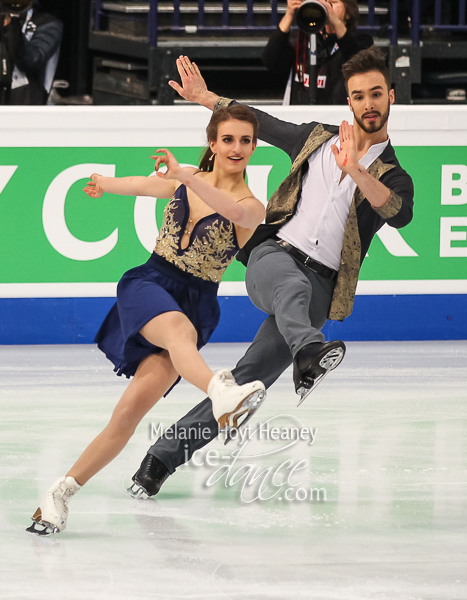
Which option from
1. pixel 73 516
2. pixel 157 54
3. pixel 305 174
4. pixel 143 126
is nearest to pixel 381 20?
pixel 157 54

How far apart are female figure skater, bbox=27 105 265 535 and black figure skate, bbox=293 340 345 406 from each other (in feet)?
0.98

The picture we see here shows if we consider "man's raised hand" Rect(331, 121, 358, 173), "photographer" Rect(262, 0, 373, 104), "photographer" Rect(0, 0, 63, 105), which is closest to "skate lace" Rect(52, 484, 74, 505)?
"man's raised hand" Rect(331, 121, 358, 173)

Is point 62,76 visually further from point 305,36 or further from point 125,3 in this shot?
point 305,36

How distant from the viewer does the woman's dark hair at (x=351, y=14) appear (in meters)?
5.48

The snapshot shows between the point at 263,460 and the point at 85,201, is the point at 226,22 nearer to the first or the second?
the point at 85,201

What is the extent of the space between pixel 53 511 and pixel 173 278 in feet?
2.48

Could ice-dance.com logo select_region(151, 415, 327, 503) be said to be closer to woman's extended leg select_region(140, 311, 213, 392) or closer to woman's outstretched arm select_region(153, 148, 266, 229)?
woman's extended leg select_region(140, 311, 213, 392)

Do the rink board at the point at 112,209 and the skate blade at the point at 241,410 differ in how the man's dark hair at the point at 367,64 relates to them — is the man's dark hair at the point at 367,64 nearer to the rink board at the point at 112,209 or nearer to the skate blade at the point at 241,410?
the skate blade at the point at 241,410

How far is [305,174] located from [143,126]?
8.68 ft

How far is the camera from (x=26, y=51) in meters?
6.38

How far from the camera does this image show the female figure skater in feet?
8.71

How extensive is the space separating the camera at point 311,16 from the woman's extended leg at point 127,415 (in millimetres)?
2924

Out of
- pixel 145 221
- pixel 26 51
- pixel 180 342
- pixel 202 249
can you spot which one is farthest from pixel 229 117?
pixel 26 51

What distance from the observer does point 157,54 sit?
686 cm
